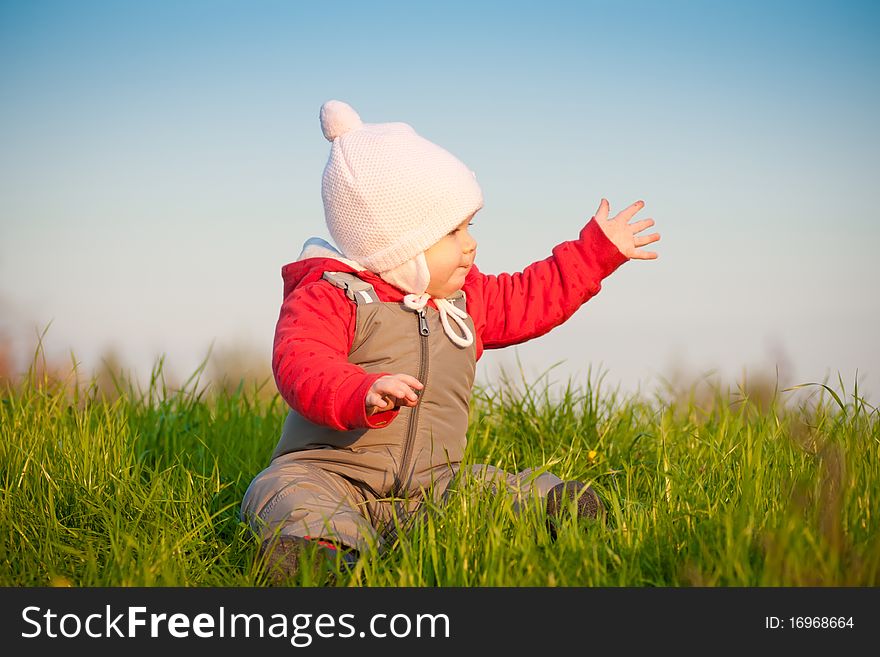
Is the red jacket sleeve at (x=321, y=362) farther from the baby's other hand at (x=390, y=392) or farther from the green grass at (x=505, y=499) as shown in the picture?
the green grass at (x=505, y=499)

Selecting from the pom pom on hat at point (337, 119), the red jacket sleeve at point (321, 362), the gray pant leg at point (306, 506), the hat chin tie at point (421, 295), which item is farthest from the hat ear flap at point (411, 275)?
the gray pant leg at point (306, 506)

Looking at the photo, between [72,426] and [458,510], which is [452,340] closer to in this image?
[458,510]

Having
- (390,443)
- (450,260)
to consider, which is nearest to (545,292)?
(450,260)

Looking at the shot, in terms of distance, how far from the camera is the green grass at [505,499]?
7.91 feet

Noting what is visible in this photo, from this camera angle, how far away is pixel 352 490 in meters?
3.04

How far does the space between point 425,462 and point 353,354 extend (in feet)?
1.36

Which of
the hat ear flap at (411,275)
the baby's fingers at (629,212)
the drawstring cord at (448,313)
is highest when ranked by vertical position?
the baby's fingers at (629,212)

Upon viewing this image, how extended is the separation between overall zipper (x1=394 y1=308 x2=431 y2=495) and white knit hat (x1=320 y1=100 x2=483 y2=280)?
5.0 inches

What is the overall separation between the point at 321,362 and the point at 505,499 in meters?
0.65

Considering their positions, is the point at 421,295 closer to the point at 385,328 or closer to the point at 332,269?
the point at 385,328

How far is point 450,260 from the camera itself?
3137 millimetres

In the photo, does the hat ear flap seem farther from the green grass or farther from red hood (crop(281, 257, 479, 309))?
the green grass

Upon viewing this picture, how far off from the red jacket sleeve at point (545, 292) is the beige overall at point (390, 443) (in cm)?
30
